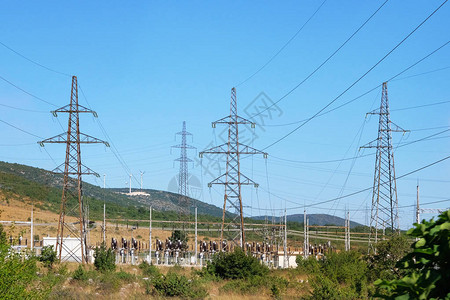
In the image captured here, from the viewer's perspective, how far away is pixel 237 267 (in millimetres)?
38875

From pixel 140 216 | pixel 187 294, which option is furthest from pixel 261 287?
pixel 140 216

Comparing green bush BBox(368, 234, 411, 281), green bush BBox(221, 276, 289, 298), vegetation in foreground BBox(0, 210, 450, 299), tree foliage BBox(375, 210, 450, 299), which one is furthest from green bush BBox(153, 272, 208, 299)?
tree foliage BBox(375, 210, 450, 299)

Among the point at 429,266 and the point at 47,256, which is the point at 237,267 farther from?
the point at 429,266

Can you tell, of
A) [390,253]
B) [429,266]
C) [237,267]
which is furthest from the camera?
[237,267]

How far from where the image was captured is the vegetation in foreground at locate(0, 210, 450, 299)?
5848 mm

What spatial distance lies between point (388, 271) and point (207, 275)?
14.0m

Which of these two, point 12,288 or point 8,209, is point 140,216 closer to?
point 8,209

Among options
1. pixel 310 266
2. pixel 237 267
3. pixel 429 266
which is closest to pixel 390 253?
pixel 310 266

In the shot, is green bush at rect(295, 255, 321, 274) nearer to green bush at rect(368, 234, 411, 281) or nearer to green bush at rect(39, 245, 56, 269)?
green bush at rect(368, 234, 411, 281)

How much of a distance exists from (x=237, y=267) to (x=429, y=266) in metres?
33.4

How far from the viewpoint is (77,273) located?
A: 121 feet

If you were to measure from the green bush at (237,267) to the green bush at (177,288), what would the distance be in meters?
8.60

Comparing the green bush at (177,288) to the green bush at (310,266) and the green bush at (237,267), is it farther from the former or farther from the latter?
the green bush at (310,266)

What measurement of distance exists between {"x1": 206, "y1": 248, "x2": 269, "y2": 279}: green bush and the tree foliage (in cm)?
3262
